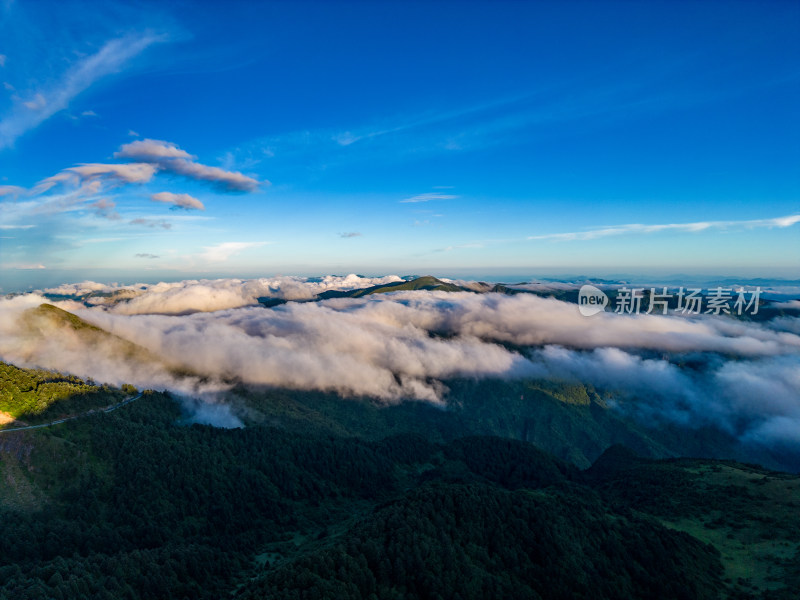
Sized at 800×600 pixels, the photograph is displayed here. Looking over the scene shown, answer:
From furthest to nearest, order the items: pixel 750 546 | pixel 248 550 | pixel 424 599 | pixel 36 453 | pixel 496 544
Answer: pixel 248 550
pixel 36 453
pixel 750 546
pixel 496 544
pixel 424 599

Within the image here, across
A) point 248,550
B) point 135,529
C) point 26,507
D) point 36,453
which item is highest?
point 36,453

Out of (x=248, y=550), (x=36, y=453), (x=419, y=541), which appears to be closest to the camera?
(x=419, y=541)

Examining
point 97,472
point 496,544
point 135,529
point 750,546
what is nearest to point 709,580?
point 750,546

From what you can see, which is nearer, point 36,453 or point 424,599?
point 424,599

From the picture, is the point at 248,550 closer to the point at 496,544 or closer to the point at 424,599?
the point at 424,599

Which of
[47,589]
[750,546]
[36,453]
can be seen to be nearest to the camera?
[47,589]

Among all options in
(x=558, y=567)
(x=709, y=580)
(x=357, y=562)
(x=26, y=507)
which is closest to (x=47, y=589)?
(x=26, y=507)

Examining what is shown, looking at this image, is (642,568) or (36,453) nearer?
(642,568)

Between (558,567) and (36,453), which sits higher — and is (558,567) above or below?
below

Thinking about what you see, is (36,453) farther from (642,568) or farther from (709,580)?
(709,580)
